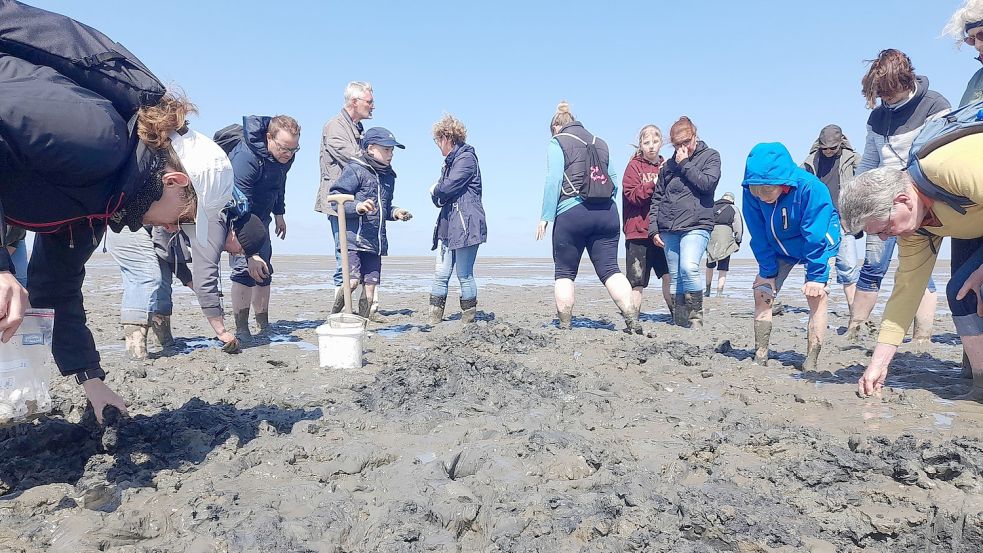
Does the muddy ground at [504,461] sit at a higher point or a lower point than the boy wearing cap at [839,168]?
lower

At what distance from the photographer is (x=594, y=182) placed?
20.1ft

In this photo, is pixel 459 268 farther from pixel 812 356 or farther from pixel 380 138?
pixel 812 356

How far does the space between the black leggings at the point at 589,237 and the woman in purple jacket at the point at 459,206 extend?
1.12m

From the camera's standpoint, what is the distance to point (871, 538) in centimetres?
213

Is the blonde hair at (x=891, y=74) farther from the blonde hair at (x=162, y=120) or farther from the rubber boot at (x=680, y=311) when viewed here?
the blonde hair at (x=162, y=120)

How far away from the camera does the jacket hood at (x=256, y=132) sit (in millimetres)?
5555

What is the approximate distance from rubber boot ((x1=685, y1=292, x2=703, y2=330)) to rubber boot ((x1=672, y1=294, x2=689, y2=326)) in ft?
0.16

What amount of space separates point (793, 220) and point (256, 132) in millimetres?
4576

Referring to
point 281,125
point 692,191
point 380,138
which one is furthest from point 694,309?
point 281,125

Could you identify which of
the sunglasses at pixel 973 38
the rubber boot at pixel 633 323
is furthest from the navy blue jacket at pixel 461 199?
the sunglasses at pixel 973 38

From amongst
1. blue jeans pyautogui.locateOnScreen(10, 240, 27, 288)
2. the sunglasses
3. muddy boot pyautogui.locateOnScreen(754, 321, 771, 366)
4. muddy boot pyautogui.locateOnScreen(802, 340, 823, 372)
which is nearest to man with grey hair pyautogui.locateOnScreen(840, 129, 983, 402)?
muddy boot pyautogui.locateOnScreen(802, 340, 823, 372)

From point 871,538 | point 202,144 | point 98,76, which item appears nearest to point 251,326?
point 202,144

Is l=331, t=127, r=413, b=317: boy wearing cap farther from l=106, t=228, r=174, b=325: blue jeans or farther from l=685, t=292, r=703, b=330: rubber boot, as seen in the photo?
l=685, t=292, r=703, b=330: rubber boot

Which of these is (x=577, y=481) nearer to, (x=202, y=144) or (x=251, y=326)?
(x=202, y=144)
